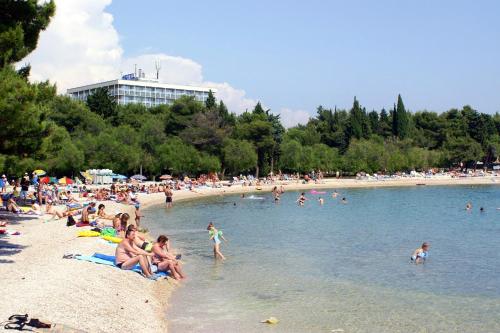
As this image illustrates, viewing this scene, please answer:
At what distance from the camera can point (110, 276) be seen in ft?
43.8

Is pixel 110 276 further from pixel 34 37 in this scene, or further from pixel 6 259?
pixel 34 37

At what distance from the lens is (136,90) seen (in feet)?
384

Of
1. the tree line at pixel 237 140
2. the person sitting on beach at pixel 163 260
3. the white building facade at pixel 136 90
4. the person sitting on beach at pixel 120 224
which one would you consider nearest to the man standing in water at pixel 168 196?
the tree line at pixel 237 140

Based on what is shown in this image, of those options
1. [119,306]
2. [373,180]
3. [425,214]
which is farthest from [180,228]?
[373,180]

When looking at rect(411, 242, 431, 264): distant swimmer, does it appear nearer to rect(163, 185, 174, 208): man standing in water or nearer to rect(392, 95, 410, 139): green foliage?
rect(163, 185, 174, 208): man standing in water

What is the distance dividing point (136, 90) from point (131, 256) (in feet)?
348

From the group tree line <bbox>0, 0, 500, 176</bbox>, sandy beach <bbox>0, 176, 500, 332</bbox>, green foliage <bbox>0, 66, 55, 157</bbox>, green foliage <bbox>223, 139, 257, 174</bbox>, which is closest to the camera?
sandy beach <bbox>0, 176, 500, 332</bbox>

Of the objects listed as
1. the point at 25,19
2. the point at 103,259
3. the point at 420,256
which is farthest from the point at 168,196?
the point at 103,259

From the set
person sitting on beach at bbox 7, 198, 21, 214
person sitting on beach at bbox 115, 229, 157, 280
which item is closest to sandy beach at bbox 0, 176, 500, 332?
person sitting on beach at bbox 115, 229, 157, 280

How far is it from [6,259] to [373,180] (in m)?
69.5

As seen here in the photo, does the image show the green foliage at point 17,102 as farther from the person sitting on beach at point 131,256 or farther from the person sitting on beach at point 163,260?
the person sitting on beach at point 163,260

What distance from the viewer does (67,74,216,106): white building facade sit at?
114250 millimetres

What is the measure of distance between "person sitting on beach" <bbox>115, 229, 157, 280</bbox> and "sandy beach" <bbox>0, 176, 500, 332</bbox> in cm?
30

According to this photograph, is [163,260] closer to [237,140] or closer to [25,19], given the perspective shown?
[25,19]
